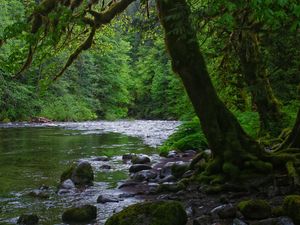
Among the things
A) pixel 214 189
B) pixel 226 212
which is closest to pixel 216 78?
pixel 214 189

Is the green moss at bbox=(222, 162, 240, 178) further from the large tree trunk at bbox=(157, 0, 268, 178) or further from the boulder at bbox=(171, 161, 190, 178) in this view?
the boulder at bbox=(171, 161, 190, 178)

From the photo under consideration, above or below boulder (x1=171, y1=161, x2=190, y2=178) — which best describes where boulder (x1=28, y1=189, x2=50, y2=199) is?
below

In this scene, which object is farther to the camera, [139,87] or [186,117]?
[139,87]

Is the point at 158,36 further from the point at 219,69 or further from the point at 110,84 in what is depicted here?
the point at 110,84

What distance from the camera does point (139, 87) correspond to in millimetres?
67500

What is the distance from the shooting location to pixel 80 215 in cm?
662

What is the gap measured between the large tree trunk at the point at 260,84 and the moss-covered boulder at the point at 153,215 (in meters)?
5.25

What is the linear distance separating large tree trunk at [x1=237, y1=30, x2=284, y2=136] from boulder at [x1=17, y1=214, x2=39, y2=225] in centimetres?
595

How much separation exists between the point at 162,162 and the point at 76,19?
21.0 ft

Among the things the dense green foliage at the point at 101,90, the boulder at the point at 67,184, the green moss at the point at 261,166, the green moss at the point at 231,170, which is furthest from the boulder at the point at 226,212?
the dense green foliage at the point at 101,90

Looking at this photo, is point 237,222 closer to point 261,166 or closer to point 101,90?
point 261,166

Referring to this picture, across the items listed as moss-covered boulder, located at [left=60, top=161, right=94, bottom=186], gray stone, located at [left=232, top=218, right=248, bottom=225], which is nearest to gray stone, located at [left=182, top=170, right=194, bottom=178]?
moss-covered boulder, located at [left=60, top=161, right=94, bottom=186]

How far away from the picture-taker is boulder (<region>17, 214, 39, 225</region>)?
6.57 m

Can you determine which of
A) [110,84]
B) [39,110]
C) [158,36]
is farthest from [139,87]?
[158,36]
